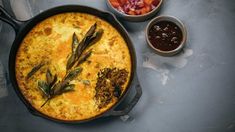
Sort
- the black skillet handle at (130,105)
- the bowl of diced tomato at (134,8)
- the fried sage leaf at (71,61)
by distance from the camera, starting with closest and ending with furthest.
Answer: the black skillet handle at (130,105)
the fried sage leaf at (71,61)
the bowl of diced tomato at (134,8)

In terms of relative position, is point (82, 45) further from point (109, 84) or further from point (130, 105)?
point (130, 105)

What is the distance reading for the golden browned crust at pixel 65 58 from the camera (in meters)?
2.00

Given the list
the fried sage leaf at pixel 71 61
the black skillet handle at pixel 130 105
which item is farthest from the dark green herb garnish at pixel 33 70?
the black skillet handle at pixel 130 105

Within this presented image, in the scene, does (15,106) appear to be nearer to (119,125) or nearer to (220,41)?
(119,125)

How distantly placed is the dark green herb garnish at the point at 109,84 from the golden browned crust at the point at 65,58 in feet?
0.06

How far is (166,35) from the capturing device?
2.12 meters

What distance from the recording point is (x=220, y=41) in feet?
7.15

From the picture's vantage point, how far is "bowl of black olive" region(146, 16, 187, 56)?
210cm

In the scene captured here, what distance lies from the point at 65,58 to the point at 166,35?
421 mm

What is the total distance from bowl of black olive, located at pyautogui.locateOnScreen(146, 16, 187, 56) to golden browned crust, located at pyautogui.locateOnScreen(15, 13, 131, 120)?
13 cm

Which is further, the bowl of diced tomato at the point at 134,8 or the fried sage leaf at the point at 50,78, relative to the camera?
the bowl of diced tomato at the point at 134,8

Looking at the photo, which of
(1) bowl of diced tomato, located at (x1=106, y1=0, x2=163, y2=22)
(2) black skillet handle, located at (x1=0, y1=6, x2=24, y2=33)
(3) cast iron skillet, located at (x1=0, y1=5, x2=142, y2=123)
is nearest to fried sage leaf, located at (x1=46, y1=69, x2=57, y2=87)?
(3) cast iron skillet, located at (x1=0, y1=5, x2=142, y2=123)

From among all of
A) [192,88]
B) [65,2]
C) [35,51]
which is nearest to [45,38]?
[35,51]

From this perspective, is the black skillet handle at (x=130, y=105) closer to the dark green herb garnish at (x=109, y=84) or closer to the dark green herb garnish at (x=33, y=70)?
the dark green herb garnish at (x=109, y=84)
